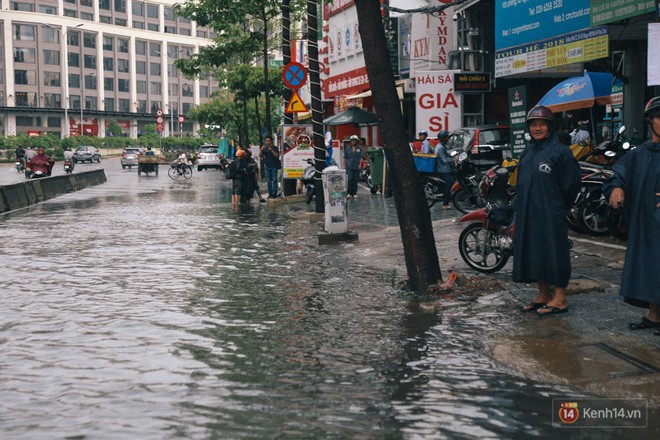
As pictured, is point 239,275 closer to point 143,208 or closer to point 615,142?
point 615,142

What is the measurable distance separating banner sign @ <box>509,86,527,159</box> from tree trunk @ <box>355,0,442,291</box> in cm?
866

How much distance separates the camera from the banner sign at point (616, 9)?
14.4 metres

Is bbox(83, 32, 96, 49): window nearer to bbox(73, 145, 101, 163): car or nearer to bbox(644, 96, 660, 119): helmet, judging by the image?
bbox(73, 145, 101, 163): car

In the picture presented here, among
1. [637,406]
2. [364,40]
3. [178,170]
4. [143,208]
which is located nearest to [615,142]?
[364,40]

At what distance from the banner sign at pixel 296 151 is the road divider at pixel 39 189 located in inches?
301

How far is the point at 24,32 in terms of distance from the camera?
119 metres

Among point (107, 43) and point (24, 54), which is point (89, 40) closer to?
point (107, 43)

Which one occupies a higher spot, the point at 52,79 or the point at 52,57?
the point at 52,57

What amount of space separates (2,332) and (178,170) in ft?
139

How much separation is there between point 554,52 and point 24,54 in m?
110

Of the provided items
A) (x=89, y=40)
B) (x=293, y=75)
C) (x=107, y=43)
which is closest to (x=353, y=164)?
(x=293, y=75)

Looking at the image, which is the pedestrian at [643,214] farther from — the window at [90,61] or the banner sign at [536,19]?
the window at [90,61]

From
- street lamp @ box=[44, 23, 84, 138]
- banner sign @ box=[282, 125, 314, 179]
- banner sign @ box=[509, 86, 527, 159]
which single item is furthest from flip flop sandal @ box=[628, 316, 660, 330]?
street lamp @ box=[44, 23, 84, 138]

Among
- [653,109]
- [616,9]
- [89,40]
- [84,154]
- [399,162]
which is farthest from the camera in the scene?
[89,40]
